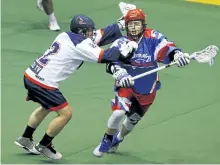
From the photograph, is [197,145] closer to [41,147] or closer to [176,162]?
[176,162]

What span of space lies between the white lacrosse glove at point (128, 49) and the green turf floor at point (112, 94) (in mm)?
1207

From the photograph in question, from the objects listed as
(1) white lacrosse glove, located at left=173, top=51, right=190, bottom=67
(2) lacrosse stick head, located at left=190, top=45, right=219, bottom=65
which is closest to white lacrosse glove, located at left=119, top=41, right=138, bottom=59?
(1) white lacrosse glove, located at left=173, top=51, right=190, bottom=67

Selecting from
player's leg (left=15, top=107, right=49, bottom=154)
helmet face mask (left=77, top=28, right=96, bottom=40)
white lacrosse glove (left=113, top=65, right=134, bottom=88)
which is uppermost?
helmet face mask (left=77, top=28, right=96, bottom=40)

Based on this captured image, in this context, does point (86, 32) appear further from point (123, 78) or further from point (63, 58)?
point (123, 78)

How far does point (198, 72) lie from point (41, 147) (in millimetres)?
3844

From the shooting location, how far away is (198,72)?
11062 mm

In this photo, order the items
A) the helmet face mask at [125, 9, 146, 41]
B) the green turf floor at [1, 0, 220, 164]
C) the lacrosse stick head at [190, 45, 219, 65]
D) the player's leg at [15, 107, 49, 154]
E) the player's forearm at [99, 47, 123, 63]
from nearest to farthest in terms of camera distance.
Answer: the player's forearm at [99, 47, 123, 63] → the helmet face mask at [125, 9, 146, 41] → the lacrosse stick head at [190, 45, 219, 65] → the player's leg at [15, 107, 49, 154] → the green turf floor at [1, 0, 220, 164]

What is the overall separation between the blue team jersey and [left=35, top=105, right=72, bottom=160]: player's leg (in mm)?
740

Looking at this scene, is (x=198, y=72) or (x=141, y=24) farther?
(x=198, y=72)

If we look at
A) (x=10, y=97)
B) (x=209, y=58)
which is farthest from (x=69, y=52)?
(x=10, y=97)

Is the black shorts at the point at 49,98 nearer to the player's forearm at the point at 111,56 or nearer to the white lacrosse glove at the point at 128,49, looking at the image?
the player's forearm at the point at 111,56

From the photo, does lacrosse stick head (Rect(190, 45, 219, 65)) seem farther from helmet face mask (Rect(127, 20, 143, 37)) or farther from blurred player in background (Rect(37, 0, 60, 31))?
blurred player in background (Rect(37, 0, 60, 31))

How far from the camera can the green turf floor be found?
821 centimetres

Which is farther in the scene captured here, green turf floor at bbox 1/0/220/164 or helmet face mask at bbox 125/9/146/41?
green turf floor at bbox 1/0/220/164
